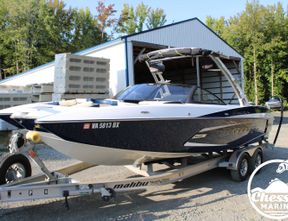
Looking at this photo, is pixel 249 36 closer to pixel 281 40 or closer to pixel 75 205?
pixel 281 40

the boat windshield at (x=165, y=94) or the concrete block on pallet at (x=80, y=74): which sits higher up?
the concrete block on pallet at (x=80, y=74)

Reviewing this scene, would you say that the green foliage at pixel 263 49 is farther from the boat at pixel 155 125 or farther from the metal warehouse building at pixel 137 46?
the boat at pixel 155 125

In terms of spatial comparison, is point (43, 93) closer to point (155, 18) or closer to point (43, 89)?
point (43, 89)

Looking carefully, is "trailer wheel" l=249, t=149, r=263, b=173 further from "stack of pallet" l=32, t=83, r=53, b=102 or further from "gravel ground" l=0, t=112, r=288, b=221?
"stack of pallet" l=32, t=83, r=53, b=102

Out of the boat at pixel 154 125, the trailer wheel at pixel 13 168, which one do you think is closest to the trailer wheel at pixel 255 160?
the boat at pixel 154 125

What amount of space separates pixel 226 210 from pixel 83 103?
2.29 metres

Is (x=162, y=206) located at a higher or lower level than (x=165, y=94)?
lower

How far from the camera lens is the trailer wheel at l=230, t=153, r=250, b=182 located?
18.1 ft

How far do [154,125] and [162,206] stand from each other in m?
1.07

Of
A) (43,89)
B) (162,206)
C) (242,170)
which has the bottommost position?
(162,206)

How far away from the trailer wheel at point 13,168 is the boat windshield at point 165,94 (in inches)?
66.3

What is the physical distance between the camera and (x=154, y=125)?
177 inches

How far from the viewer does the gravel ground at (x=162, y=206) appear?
405cm

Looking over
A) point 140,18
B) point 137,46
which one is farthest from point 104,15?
point 137,46
